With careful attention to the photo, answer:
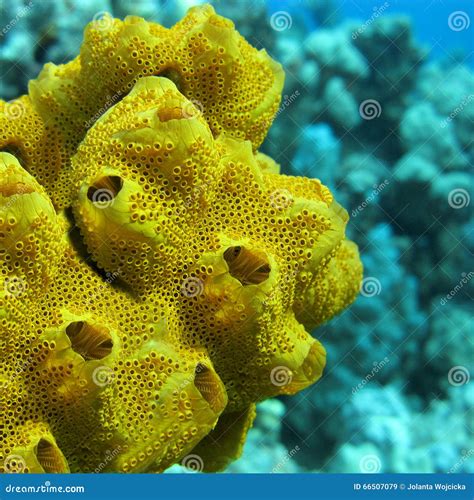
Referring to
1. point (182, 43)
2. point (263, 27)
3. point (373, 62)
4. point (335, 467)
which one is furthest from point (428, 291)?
point (182, 43)

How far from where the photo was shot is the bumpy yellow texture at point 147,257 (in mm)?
1927

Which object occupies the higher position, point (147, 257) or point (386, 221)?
point (386, 221)

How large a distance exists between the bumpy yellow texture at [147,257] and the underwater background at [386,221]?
2.45 metres

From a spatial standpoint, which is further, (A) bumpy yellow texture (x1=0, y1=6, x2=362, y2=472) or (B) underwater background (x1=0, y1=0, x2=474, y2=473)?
(B) underwater background (x1=0, y1=0, x2=474, y2=473)

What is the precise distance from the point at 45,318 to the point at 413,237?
3781 millimetres

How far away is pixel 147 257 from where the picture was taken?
6.80ft

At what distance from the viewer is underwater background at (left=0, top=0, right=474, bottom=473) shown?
4816mm

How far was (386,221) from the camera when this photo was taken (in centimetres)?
502

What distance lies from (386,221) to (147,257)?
133 inches

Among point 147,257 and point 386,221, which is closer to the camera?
point 147,257

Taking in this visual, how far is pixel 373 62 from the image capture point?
4.92m

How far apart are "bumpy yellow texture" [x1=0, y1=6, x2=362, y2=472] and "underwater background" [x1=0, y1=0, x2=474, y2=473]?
2448 mm

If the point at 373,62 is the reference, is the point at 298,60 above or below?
below

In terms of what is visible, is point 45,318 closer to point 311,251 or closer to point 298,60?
point 311,251
